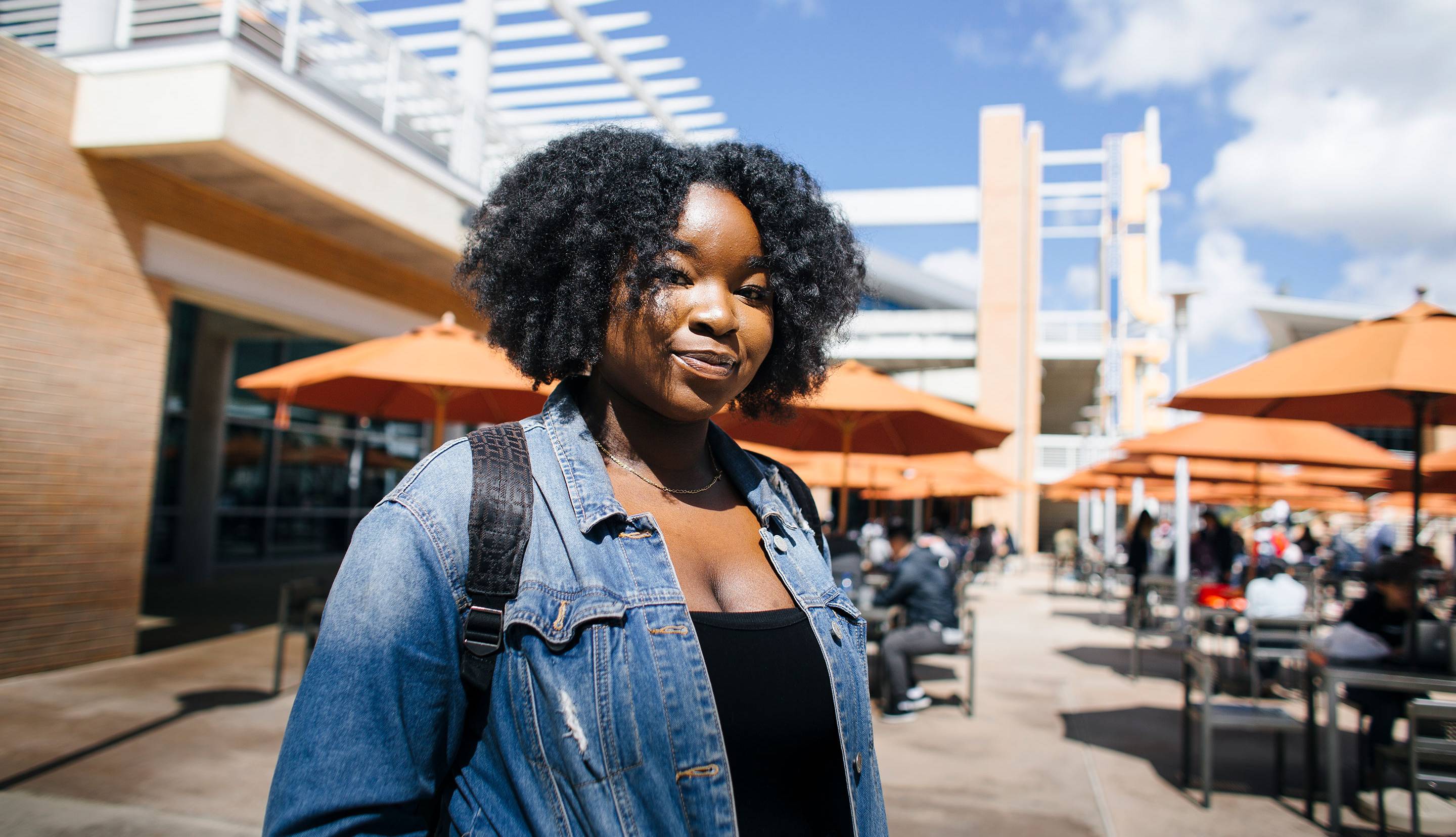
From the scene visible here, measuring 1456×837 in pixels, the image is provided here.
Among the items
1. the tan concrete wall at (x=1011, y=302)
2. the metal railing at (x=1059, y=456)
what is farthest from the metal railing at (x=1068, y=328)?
the metal railing at (x=1059, y=456)

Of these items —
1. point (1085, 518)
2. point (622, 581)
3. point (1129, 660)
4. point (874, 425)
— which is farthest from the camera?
point (1085, 518)

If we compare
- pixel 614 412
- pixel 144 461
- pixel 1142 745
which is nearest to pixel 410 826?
pixel 614 412

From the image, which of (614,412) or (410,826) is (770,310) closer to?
(614,412)

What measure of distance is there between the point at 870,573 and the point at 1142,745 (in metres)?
6.39

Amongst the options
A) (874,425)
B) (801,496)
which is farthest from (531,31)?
(801,496)

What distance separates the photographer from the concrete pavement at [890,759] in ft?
13.9

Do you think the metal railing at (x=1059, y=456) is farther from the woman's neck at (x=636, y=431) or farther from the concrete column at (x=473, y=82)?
the woman's neck at (x=636, y=431)

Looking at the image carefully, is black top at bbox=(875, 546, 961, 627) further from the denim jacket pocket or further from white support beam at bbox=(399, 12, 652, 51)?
white support beam at bbox=(399, 12, 652, 51)

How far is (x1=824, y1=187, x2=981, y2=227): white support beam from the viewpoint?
108 feet

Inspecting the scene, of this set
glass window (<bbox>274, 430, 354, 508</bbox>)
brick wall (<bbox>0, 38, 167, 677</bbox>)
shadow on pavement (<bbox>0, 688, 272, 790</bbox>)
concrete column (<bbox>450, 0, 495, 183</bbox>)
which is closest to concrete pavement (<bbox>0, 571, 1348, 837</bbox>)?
shadow on pavement (<bbox>0, 688, 272, 790</bbox>)

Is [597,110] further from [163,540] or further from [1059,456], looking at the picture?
[1059,456]

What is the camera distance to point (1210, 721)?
189 inches

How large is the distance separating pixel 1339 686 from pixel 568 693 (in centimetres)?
481

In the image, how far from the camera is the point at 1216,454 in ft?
26.4
